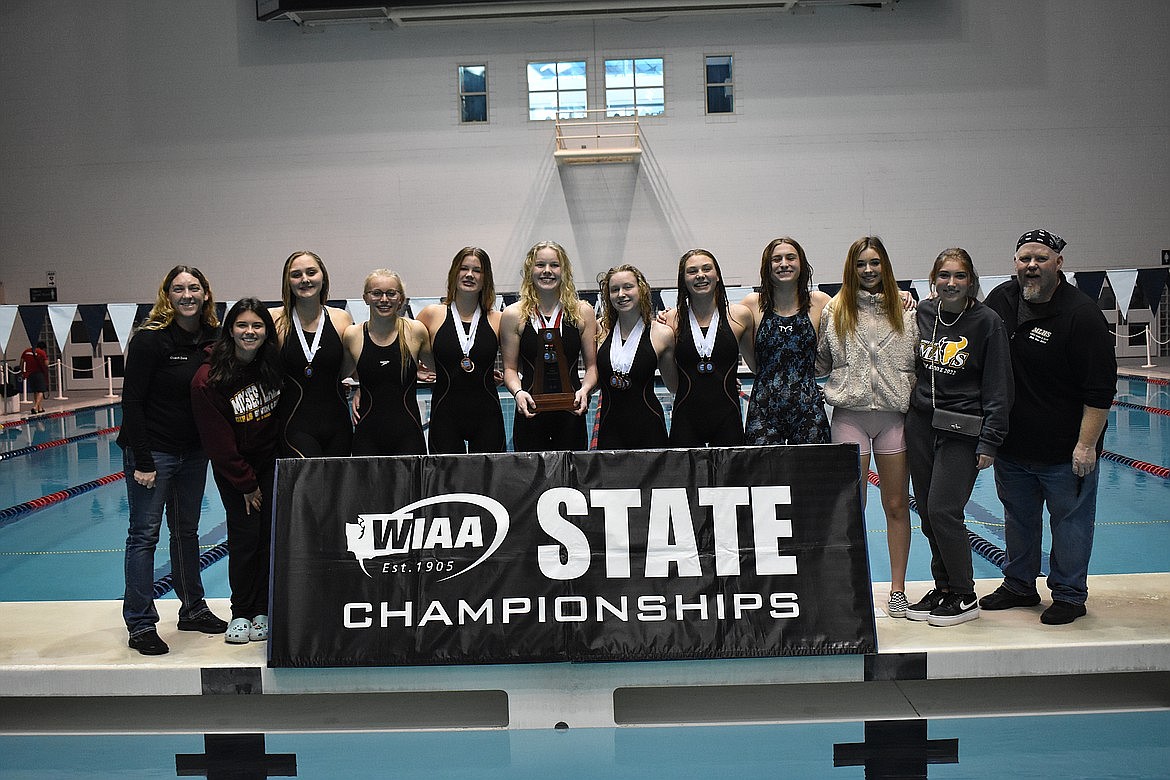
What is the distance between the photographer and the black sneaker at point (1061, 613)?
12.2 feet

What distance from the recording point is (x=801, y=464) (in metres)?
3.60

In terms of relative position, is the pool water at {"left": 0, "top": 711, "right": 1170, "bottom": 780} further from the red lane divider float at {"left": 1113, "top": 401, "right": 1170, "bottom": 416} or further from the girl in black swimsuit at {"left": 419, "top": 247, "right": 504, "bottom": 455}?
the red lane divider float at {"left": 1113, "top": 401, "right": 1170, "bottom": 416}

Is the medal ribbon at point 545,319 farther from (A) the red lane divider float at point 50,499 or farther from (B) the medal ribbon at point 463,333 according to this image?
(A) the red lane divider float at point 50,499

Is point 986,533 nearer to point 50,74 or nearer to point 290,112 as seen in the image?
point 290,112

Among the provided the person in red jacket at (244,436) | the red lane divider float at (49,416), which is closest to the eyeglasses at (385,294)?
the person in red jacket at (244,436)

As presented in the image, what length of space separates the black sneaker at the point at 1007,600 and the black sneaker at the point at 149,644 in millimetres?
3293

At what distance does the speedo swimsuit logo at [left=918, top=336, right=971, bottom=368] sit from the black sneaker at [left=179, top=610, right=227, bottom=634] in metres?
3.06

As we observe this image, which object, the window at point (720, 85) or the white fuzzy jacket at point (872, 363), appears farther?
the window at point (720, 85)

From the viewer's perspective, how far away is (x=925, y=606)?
3852 mm

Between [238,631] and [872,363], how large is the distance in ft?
8.94

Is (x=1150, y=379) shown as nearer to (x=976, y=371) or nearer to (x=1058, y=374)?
(x=1058, y=374)

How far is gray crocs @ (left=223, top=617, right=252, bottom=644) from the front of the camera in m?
3.70

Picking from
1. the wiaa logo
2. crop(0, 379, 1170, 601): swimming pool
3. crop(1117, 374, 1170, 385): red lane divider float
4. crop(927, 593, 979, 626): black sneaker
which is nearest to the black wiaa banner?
the wiaa logo

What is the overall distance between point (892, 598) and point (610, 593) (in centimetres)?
125
